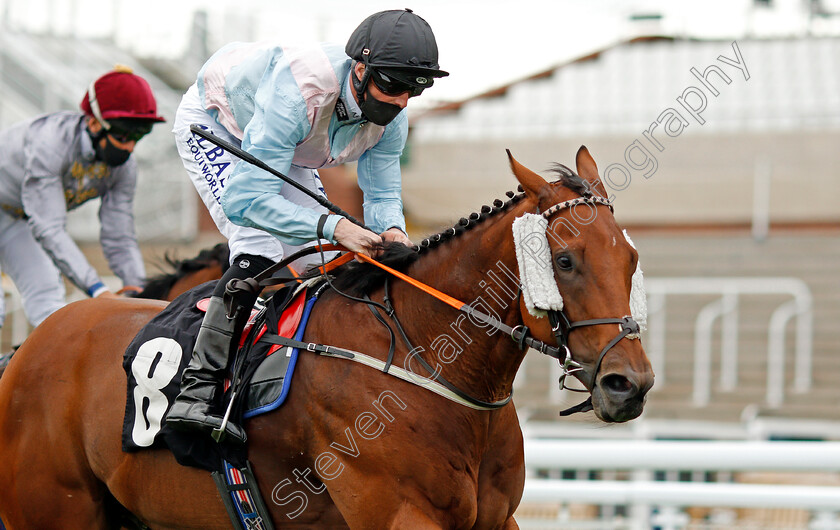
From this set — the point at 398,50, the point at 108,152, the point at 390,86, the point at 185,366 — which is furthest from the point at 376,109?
the point at 108,152

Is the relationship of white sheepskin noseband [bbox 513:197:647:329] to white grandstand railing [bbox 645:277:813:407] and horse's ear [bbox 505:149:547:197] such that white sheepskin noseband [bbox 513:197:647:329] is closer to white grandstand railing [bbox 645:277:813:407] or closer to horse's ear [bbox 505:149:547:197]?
horse's ear [bbox 505:149:547:197]

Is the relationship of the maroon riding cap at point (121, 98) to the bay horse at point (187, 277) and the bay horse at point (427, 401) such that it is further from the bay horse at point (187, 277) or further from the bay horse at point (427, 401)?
the bay horse at point (427, 401)

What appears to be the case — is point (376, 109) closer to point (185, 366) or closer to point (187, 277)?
point (185, 366)

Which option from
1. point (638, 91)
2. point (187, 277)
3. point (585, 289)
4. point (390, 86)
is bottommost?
point (638, 91)

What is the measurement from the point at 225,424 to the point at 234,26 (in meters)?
12.2

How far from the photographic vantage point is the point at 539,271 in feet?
8.45

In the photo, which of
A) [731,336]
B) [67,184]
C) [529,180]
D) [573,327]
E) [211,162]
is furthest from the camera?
[731,336]

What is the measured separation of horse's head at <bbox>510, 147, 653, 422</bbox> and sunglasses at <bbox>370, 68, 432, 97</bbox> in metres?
0.50

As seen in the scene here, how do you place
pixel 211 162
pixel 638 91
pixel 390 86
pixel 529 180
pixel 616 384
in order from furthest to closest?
pixel 638 91 → pixel 211 162 → pixel 390 86 → pixel 529 180 → pixel 616 384

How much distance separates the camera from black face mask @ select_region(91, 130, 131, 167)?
187 inches

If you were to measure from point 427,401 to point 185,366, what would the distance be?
2.85 ft

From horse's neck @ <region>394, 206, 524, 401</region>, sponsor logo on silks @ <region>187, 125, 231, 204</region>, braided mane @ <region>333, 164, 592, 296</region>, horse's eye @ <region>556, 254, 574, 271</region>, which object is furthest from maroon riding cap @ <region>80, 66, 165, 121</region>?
horse's eye @ <region>556, 254, 574, 271</region>

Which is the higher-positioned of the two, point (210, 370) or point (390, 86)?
point (390, 86)

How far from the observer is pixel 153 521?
330 cm
